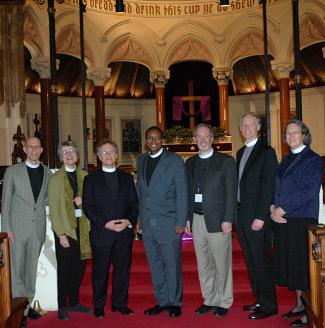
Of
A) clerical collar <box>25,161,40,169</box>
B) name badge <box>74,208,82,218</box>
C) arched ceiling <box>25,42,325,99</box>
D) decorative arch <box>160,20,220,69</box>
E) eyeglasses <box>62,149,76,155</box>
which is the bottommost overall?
name badge <box>74,208,82,218</box>

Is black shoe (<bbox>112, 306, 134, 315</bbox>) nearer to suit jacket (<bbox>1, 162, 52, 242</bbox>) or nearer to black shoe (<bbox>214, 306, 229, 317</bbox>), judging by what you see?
black shoe (<bbox>214, 306, 229, 317</bbox>)

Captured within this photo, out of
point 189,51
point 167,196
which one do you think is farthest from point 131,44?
point 167,196

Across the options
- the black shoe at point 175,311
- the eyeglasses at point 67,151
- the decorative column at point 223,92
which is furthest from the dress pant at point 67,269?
the decorative column at point 223,92

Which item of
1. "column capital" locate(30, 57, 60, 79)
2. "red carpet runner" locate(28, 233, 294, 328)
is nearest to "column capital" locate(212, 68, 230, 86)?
"column capital" locate(30, 57, 60, 79)

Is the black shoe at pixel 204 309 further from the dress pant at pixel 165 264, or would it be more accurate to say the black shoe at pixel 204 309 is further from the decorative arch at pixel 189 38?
the decorative arch at pixel 189 38

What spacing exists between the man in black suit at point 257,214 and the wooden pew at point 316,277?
49cm

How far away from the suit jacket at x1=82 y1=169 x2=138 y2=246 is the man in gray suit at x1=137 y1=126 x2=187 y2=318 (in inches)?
7.6

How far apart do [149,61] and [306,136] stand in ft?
32.7

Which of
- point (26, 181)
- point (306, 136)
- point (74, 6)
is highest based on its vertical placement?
point (74, 6)

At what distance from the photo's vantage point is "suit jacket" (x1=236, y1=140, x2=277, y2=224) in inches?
147

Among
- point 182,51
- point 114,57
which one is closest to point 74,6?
point 114,57

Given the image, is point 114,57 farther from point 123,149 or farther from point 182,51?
point 123,149

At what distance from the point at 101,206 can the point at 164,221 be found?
0.53 metres

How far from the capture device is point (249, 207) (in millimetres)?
3809
